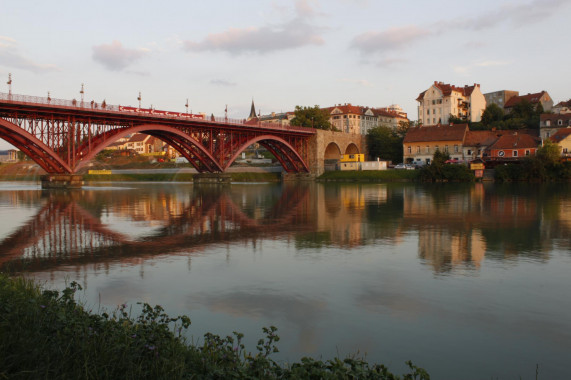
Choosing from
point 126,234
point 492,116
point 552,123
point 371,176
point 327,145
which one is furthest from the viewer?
point 492,116

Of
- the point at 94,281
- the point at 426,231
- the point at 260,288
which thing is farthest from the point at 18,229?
the point at 426,231

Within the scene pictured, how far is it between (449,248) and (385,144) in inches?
3722

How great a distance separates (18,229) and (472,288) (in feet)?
63.7

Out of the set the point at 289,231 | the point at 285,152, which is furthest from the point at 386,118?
the point at 289,231

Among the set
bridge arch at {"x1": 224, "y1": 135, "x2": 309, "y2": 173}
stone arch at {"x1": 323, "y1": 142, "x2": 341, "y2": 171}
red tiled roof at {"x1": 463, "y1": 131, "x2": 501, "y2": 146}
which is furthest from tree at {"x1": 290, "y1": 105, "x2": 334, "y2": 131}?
red tiled roof at {"x1": 463, "y1": 131, "x2": 501, "y2": 146}

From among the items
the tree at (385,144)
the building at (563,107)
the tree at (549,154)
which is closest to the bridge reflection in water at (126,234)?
the tree at (549,154)

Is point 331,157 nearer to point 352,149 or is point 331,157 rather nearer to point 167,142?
point 352,149

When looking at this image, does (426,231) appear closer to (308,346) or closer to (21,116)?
(308,346)

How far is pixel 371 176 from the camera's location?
84.6 meters

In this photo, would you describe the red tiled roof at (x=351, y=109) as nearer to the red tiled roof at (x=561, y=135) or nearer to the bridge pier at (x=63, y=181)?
the red tiled roof at (x=561, y=135)

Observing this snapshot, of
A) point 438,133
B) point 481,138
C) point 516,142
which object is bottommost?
point 516,142

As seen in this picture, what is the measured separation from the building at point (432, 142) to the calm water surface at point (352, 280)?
71004 mm

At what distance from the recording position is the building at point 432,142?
298 ft

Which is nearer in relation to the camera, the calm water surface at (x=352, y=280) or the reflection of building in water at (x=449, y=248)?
the calm water surface at (x=352, y=280)
